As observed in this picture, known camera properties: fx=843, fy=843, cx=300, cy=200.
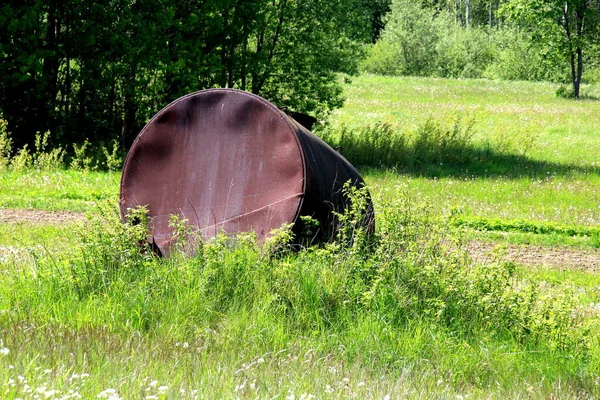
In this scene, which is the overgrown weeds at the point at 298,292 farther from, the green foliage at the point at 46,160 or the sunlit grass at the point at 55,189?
the green foliage at the point at 46,160

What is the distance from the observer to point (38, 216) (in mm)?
13070

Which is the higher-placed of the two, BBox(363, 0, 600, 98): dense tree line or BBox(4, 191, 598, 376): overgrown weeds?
BBox(363, 0, 600, 98): dense tree line

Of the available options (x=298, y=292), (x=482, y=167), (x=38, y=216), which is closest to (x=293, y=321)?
(x=298, y=292)

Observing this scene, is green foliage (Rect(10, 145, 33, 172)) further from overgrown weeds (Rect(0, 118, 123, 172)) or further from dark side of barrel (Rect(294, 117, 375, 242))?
dark side of barrel (Rect(294, 117, 375, 242))

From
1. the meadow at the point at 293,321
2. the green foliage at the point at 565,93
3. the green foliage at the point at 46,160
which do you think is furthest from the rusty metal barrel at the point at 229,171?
the green foliage at the point at 565,93

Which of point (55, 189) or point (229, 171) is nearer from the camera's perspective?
point (229, 171)

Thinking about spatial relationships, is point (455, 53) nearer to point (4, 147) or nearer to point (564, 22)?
point (564, 22)

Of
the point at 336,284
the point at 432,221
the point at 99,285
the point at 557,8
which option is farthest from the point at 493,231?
the point at 557,8

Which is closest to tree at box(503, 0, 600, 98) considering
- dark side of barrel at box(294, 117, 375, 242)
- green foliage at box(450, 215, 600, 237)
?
green foliage at box(450, 215, 600, 237)

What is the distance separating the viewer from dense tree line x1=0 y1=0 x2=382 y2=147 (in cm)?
1881

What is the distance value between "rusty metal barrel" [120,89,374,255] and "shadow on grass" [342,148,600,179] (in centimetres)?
1196

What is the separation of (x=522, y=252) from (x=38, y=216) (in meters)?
7.35

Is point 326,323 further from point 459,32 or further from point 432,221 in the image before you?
point 459,32

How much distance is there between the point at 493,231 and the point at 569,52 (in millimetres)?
39477
